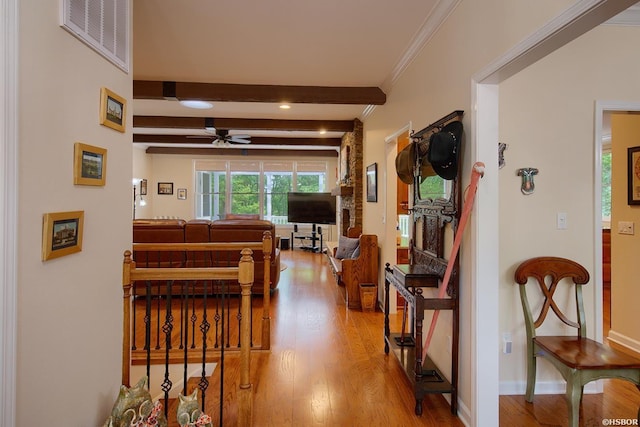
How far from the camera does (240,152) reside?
8.95 meters

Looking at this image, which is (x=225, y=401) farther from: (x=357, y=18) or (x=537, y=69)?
(x=537, y=69)

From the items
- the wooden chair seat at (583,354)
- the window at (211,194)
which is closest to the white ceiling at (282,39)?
the wooden chair seat at (583,354)

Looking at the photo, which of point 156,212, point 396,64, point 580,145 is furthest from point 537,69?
point 156,212

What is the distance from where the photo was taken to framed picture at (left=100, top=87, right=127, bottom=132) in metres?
1.64

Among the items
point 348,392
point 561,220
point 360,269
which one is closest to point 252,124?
point 360,269

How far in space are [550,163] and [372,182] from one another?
8.01 feet

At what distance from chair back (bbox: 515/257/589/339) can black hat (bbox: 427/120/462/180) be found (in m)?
0.92

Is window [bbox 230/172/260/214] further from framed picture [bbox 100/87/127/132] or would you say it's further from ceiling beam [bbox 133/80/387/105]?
framed picture [bbox 100/87/127/132]

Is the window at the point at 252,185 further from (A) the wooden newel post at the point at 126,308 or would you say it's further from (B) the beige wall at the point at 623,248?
(A) the wooden newel post at the point at 126,308

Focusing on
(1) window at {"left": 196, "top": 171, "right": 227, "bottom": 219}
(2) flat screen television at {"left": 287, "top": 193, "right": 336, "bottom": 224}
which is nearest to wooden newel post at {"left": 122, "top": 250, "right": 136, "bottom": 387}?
(2) flat screen television at {"left": 287, "top": 193, "right": 336, "bottom": 224}

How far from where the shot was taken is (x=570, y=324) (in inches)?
90.8

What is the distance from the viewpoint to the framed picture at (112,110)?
5.37 feet

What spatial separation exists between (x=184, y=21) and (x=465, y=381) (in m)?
3.25

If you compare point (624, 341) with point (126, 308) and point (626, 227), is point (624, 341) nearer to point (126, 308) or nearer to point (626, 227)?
point (626, 227)
